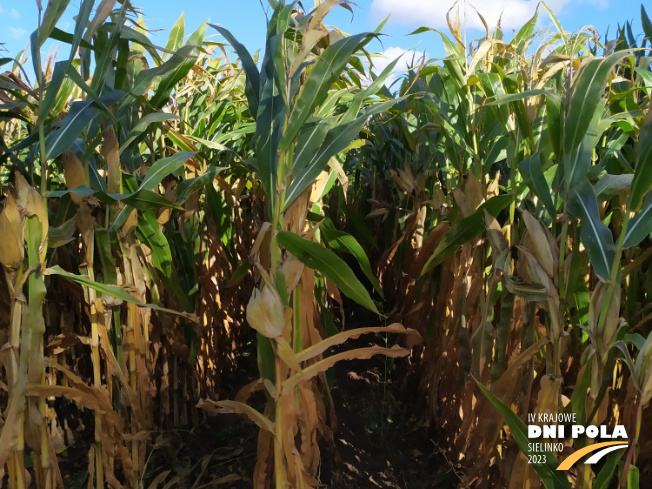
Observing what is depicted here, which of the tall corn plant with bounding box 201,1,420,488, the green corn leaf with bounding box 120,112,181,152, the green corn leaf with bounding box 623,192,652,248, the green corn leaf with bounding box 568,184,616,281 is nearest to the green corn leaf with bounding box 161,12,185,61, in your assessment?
the green corn leaf with bounding box 120,112,181,152

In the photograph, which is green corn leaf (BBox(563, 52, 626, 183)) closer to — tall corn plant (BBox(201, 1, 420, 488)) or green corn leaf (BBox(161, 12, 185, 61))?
tall corn plant (BBox(201, 1, 420, 488))

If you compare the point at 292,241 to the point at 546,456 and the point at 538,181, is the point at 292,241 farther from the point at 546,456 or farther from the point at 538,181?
the point at 546,456

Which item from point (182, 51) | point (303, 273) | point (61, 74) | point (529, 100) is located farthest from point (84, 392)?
point (529, 100)

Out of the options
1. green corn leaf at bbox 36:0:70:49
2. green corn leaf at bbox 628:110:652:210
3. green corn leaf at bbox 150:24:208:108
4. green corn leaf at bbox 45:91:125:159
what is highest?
green corn leaf at bbox 150:24:208:108

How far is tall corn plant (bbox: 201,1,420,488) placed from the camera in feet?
3.90

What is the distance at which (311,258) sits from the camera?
1.21 m

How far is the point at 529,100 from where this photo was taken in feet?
4.52

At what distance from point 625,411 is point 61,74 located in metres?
1.73

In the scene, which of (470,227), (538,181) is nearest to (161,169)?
(470,227)

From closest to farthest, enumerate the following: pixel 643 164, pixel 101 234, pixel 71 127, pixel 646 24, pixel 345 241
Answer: pixel 643 164
pixel 71 127
pixel 101 234
pixel 345 241
pixel 646 24

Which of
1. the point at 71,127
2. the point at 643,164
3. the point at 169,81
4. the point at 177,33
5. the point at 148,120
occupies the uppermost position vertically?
the point at 177,33

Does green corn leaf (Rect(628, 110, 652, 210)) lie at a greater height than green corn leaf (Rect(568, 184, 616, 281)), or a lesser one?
greater

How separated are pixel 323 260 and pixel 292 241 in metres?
0.09

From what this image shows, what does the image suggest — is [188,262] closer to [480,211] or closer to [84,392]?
[84,392]
